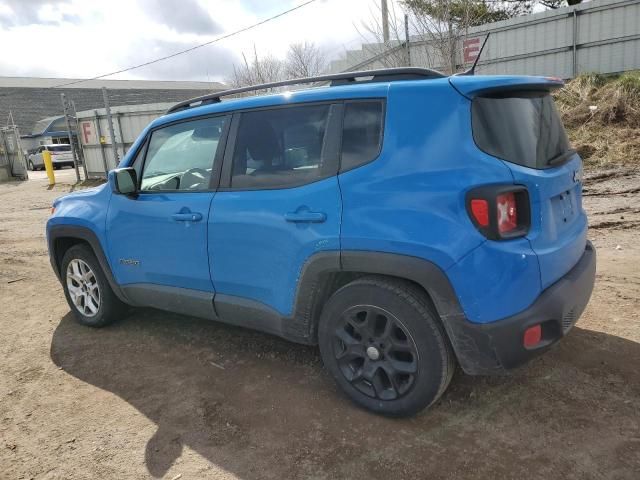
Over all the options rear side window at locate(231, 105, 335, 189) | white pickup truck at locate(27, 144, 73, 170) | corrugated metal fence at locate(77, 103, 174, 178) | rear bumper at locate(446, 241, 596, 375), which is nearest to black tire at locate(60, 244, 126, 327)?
rear side window at locate(231, 105, 335, 189)

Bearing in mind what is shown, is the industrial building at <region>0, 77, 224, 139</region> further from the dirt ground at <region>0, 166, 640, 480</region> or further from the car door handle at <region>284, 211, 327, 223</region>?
the car door handle at <region>284, 211, 327, 223</region>

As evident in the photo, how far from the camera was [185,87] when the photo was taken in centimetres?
5072

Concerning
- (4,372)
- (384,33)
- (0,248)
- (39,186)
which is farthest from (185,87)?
(4,372)

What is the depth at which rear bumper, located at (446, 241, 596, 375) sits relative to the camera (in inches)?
90.5

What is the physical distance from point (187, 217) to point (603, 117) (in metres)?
10.9

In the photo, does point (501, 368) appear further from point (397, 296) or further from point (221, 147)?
point (221, 147)

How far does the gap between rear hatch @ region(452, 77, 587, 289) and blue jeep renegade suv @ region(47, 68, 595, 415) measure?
0.01m

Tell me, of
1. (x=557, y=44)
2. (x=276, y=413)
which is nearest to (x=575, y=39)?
(x=557, y=44)

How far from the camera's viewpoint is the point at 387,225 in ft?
8.09

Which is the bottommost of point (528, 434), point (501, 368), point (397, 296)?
point (528, 434)

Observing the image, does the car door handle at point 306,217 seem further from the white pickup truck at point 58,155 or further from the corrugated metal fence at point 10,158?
the white pickup truck at point 58,155

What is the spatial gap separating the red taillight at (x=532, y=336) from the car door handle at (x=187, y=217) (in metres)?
2.05

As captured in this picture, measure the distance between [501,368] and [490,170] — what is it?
0.95m

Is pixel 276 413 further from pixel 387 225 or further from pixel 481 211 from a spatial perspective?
pixel 481 211
